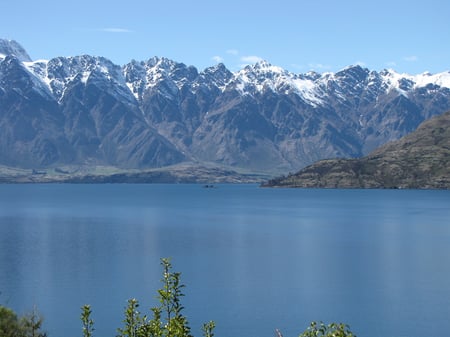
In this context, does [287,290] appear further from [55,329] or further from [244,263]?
[55,329]

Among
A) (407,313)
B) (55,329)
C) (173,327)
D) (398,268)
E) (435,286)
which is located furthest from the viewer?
(398,268)

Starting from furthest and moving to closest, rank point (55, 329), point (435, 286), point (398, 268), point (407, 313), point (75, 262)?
point (75, 262) < point (398, 268) < point (435, 286) < point (407, 313) < point (55, 329)

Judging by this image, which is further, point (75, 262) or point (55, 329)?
point (75, 262)

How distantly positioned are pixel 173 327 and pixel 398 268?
5376 inches

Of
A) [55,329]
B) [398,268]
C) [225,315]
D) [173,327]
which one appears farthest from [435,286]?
[173,327]

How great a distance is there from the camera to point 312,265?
579ft

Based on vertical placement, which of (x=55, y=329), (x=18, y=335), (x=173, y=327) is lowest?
(x=55, y=329)

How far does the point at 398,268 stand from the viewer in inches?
6688

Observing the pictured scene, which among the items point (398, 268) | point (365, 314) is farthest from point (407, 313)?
point (398, 268)

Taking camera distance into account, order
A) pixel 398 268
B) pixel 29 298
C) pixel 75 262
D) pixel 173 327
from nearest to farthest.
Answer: pixel 173 327, pixel 29 298, pixel 398 268, pixel 75 262

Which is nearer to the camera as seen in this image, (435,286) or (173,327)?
(173,327)

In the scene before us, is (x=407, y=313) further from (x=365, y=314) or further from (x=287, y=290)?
(x=287, y=290)

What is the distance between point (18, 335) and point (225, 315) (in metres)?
48.0

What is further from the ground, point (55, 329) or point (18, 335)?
point (18, 335)
